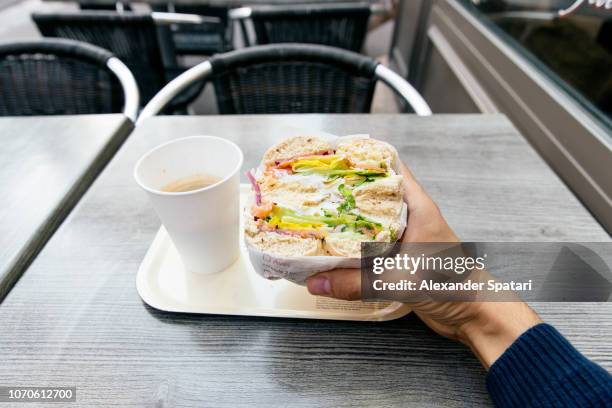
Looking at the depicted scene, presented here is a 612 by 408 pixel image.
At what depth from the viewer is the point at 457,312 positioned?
41 centimetres

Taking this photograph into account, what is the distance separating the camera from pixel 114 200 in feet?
2.01

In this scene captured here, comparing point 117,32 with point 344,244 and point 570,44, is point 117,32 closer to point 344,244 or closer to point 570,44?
point 344,244

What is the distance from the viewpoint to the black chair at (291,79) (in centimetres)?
96

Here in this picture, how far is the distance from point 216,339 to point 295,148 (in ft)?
0.87

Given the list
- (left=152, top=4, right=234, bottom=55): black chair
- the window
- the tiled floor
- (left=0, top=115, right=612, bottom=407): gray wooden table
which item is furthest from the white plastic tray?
the tiled floor

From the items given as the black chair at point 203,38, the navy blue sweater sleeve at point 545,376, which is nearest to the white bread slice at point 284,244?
the navy blue sweater sleeve at point 545,376

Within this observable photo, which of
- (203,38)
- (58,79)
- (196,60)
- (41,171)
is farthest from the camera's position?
(196,60)

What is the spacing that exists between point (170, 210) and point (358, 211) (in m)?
A: 0.22

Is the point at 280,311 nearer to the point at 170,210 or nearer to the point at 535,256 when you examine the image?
the point at 170,210

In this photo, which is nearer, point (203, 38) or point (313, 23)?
point (313, 23)

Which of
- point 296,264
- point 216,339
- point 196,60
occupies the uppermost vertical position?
point 296,264

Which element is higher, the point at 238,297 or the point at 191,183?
the point at 191,183

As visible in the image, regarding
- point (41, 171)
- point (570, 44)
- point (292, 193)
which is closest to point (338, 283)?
point (292, 193)

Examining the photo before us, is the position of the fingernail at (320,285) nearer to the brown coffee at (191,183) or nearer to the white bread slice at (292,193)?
the white bread slice at (292,193)
